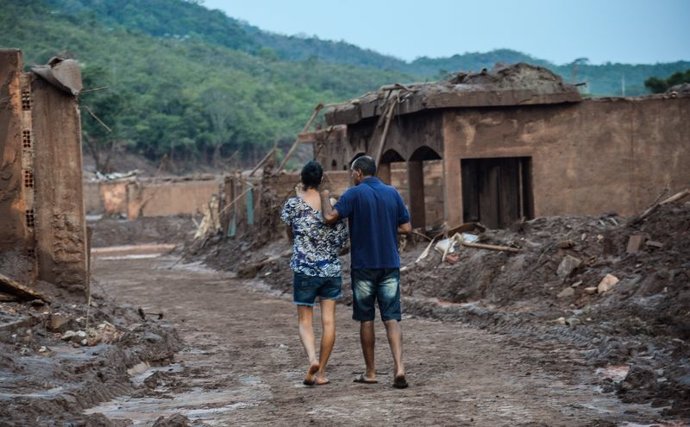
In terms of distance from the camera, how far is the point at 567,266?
16484mm

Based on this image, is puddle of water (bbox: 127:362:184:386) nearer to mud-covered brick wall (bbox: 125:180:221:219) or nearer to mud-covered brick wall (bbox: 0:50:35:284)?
mud-covered brick wall (bbox: 0:50:35:284)

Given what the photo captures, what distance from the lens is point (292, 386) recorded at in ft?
33.9

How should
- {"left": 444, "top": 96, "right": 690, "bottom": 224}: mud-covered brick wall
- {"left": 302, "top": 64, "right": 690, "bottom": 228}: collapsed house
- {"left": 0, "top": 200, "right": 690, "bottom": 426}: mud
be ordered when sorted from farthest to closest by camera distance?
1. {"left": 444, "top": 96, "right": 690, "bottom": 224}: mud-covered brick wall
2. {"left": 302, "top": 64, "right": 690, "bottom": 228}: collapsed house
3. {"left": 0, "top": 200, "right": 690, "bottom": 426}: mud

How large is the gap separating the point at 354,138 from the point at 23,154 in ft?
43.4

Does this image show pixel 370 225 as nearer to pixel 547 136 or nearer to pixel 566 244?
pixel 566 244

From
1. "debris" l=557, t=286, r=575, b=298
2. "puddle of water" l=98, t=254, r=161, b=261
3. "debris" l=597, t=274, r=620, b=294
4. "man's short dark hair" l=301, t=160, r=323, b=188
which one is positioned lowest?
"puddle of water" l=98, t=254, r=161, b=261

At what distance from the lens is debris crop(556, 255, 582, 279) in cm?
1642

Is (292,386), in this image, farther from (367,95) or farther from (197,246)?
(197,246)

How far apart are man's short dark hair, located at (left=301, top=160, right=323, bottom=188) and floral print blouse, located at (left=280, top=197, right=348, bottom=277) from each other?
0.59 ft

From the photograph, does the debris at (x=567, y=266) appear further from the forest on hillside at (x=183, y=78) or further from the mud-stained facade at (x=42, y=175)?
the forest on hillside at (x=183, y=78)

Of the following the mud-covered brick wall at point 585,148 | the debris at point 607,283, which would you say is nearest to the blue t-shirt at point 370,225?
the debris at point 607,283

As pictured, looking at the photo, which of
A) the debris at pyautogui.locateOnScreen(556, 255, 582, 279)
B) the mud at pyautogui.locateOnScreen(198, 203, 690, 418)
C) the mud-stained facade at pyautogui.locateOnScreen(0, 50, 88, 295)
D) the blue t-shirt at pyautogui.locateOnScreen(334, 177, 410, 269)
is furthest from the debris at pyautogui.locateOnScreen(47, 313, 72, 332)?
the debris at pyautogui.locateOnScreen(556, 255, 582, 279)

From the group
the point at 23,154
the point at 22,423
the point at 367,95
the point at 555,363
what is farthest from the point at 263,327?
the point at 367,95

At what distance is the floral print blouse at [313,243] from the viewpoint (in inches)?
411
